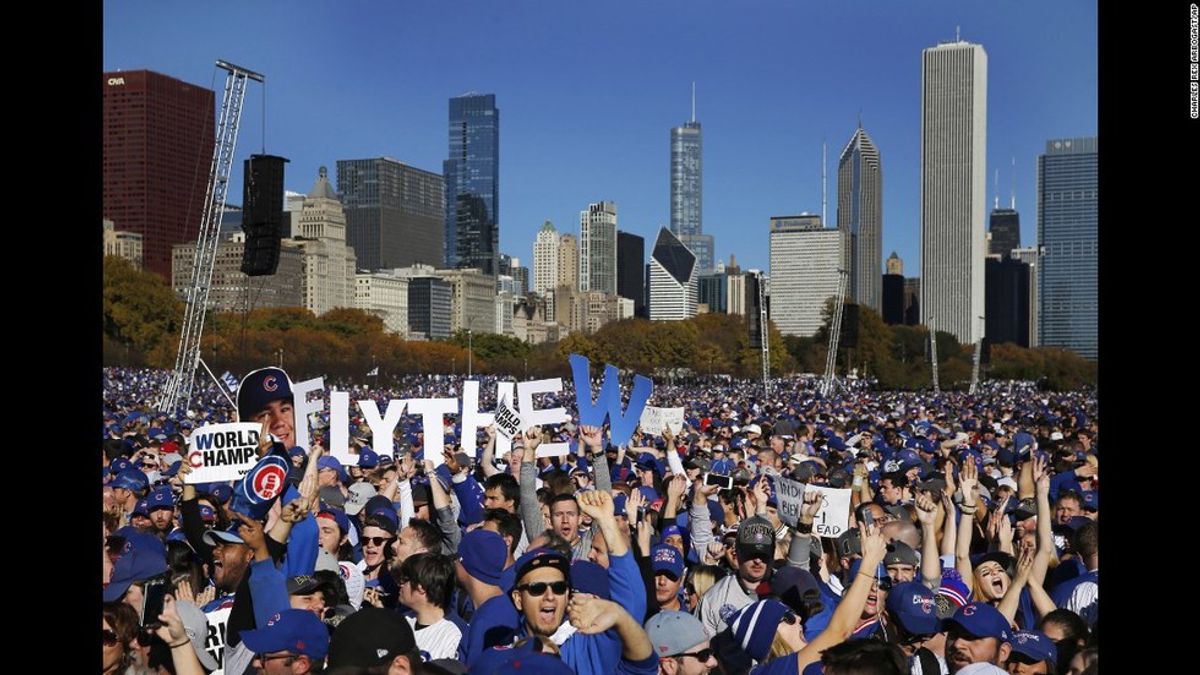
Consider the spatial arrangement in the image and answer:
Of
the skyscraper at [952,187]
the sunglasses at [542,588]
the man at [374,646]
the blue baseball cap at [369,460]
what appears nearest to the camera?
the man at [374,646]

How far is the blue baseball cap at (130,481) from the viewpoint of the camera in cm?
976

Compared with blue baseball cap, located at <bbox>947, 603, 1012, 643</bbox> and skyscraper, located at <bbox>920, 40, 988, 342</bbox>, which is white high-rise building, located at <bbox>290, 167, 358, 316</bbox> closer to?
skyscraper, located at <bbox>920, 40, 988, 342</bbox>

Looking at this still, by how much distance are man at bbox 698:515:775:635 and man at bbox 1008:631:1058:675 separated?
51.6 inches

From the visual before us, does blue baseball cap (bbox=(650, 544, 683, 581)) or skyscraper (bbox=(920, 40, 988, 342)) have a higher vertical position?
skyscraper (bbox=(920, 40, 988, 342))

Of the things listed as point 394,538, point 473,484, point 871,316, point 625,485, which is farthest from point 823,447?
point 871,316

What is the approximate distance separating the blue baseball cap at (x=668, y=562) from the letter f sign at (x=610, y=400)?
4.38 meters

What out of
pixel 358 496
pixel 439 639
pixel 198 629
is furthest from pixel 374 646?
pixel 358 496

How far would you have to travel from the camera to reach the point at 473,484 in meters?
9.43

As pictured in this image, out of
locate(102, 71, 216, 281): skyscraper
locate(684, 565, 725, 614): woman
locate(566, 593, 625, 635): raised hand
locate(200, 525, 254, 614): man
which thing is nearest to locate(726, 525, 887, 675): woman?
locate(566, 593, 625, 635): raised hand

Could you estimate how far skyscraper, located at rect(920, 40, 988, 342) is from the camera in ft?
607

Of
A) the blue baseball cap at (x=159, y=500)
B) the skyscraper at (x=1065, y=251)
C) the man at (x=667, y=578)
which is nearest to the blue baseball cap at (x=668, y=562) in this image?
the man at (x=667, y=578)

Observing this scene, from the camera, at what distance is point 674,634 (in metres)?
4.88

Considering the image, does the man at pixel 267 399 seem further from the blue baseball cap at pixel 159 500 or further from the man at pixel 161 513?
the man at pixel 161 513
